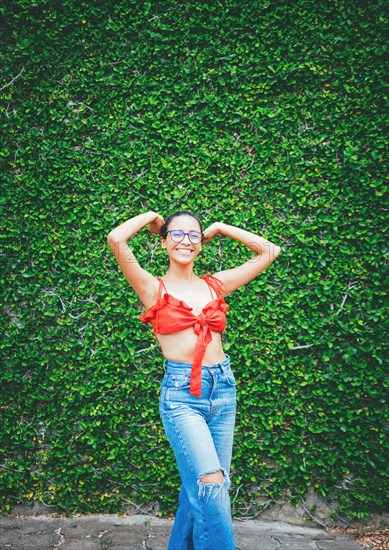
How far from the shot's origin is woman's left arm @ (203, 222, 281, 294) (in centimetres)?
281

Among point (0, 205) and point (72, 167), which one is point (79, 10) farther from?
point (0, 205)

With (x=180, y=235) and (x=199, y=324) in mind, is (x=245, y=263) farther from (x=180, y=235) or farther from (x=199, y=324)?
(x=199, y=324)

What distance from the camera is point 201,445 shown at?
85.8 inches

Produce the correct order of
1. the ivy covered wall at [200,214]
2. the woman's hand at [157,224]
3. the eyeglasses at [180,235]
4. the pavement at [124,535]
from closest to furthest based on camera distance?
the eyeglasses at [180,235] < the woman's hand at [157,224] < the pavement at [124,535] < the ivy covered wall at [200,214]

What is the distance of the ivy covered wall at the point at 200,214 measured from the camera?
358 centimetres

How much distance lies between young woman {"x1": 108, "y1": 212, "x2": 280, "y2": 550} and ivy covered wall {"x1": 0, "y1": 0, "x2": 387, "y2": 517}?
1031mm

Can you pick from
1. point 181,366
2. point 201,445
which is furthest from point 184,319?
point 201,445

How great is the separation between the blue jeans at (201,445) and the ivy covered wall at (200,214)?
1.17 meters

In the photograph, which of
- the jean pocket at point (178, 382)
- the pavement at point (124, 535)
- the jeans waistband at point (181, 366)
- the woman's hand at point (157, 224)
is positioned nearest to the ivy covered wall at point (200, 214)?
the pavement at point (124, 535)

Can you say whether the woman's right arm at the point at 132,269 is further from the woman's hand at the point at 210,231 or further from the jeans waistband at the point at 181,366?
the woman's hand at the point at 210,231

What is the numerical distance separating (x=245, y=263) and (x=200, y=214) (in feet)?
3.09

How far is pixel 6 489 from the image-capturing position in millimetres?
3738

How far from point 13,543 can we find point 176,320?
2.37 metres

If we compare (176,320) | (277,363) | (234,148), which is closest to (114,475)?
(277,363)
